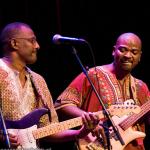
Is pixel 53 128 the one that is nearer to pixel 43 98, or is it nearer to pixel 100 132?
pixel 43 98

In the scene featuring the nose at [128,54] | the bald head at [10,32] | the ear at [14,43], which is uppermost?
the bald head at [10,32]

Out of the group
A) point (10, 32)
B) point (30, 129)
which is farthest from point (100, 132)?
point (10, 32)

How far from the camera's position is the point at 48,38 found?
18.5 ft

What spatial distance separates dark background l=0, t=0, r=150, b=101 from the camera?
5.54 meters

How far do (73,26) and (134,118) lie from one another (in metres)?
1.61

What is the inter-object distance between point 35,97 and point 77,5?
206 centimetres

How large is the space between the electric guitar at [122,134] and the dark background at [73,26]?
3.33 ft

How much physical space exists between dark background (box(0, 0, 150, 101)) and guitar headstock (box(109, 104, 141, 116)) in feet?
3.37

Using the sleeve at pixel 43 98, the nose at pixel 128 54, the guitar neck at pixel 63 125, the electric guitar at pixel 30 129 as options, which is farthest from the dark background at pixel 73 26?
the electric guitar at pixel 30 129

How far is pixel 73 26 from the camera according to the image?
5.95m

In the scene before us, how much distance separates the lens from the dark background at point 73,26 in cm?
554

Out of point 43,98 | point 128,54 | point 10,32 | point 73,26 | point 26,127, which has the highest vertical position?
point 10,32

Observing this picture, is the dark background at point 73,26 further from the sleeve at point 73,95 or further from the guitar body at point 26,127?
the guitar body at point 26,127

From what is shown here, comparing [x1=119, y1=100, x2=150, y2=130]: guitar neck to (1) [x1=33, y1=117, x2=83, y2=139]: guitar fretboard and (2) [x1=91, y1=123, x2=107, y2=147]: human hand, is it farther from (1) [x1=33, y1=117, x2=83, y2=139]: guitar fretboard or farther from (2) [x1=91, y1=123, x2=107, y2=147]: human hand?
(1) [x1=33, y1=117, x2=83, y2=139]: guitar fretboard
